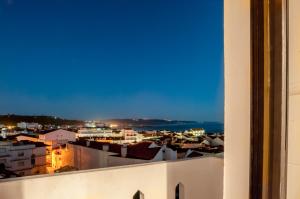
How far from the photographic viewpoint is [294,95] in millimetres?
609

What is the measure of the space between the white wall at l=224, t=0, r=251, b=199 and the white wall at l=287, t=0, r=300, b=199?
11cm

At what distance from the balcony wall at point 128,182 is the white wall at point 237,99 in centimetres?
103

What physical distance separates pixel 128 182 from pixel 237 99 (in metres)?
2.05

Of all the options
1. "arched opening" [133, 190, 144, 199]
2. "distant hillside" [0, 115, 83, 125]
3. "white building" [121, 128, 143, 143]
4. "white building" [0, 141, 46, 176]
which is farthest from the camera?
"white building" [121, 128, 143, 143]

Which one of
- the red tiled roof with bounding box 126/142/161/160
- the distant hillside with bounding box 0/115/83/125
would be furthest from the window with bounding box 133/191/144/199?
the distant hillside with bounding box 0/115/83/125

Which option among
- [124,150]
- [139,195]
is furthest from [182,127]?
[139,195]

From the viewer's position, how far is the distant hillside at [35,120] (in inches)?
110

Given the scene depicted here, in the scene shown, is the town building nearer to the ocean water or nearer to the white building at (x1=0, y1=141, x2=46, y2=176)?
the white building at (x1=0, y1=141, x2=46, y2=176)

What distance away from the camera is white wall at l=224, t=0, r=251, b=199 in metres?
0.71

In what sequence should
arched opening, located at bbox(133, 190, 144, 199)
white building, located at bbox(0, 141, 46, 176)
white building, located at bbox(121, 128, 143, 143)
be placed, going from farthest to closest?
white building, located at bbox(121, 128, 143, 143) → arched opening, located at bbox(133, 190, 144, 199) → white building, located at bbox(0, 141, 46, 176)

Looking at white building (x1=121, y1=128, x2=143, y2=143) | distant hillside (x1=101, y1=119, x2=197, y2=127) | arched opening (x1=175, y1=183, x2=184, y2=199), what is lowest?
arched opening (x1=175, y1=183, x2=184, y2=199)

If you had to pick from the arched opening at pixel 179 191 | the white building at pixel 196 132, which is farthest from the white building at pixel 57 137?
the white building at pixel 196 132

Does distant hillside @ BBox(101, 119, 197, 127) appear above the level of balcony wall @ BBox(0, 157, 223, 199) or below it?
above

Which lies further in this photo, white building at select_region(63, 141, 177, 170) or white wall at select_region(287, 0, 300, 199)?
white building at select_region(63, 141, 177, 170)
